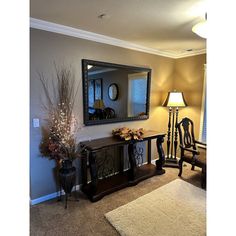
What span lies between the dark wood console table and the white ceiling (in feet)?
5.41

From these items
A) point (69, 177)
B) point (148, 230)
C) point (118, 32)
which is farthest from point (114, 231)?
point (118, 32)

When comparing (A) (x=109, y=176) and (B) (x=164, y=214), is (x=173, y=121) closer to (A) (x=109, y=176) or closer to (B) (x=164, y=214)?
(A) (x=109, y=176)

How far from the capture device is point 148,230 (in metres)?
2.09

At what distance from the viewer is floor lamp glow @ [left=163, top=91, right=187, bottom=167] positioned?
12.4 ft

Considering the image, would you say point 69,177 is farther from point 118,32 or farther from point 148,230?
point 118,32

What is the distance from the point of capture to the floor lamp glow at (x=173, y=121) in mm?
3773

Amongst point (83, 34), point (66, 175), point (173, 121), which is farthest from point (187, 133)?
point (83, 34)

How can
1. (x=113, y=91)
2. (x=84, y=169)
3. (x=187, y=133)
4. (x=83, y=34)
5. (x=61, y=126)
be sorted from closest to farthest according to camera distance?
1. (x=61, y=126)
2. (x=83, y=34)
3. (x=84, y=169)
4. (x=113, y=91)
5. (x=187, y=133)

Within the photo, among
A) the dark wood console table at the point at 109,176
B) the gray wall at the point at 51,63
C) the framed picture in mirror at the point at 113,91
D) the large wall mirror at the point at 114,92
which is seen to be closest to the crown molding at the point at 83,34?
the gray wall at the point at 51,63

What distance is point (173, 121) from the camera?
13.4 feet

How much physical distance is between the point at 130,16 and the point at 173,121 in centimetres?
250

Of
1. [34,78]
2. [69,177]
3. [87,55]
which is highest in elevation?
[87,55]
